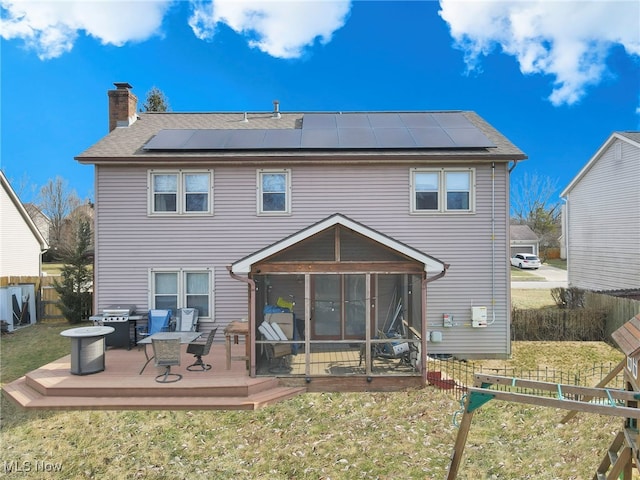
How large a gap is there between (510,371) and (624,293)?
24.5 feet

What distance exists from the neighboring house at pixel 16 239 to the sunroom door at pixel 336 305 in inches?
669

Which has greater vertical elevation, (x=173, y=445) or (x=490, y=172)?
(x=490, y=172)

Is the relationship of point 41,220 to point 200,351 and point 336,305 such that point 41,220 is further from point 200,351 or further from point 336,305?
point 336,305

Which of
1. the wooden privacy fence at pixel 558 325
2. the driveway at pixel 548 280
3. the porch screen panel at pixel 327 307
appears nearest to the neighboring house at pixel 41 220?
the porch screen panel at pixel 327 307

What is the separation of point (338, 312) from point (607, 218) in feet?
50.8

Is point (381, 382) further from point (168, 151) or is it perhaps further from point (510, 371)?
point (168, 151)

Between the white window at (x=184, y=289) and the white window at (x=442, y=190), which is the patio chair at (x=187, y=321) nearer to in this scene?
the white window at (x=184, y=289)

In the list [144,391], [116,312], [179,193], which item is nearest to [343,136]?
[179,193]

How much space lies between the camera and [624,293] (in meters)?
14.6

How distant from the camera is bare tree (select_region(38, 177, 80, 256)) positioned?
45.1 meters

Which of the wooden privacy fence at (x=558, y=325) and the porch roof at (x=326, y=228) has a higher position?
the porch roof at (x=326, y=228)

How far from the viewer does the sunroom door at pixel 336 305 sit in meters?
10.0

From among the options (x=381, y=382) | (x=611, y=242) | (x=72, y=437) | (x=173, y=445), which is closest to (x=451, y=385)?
(x=381, y=382)

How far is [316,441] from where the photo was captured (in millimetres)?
6730
